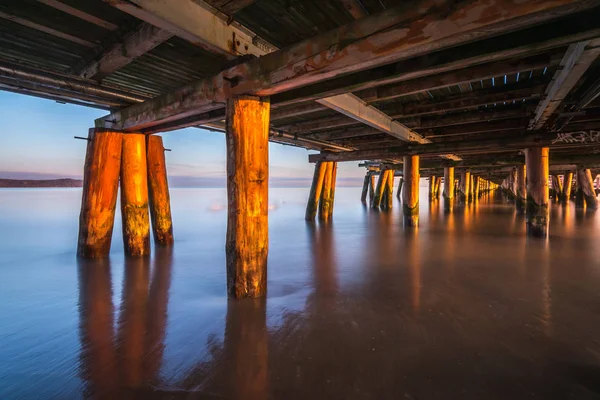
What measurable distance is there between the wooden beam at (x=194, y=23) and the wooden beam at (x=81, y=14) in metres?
0.86

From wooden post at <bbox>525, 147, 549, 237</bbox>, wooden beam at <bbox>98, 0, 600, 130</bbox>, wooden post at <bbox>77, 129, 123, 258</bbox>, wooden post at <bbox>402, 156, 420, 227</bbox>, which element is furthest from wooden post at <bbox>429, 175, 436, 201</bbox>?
wooden beam at <bbox>98, 0, 600, 130</bbox>

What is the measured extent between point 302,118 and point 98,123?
4110mm

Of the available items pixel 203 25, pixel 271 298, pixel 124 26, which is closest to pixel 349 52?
pixel 203 25

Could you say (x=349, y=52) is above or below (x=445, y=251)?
above

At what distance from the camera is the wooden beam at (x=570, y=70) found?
2637mm

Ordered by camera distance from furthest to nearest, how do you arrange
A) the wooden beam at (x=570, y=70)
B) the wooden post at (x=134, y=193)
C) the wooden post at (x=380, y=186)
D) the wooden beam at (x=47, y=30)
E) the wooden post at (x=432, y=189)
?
the wooden post at (x=432, y=189) < the wooden post at (x=380, y=186) < the wooden post at (x=134, y=193) < the wooden beam at (x=47, y=30) < the wooden beam at (x=570, y=70)

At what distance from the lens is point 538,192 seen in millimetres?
7441

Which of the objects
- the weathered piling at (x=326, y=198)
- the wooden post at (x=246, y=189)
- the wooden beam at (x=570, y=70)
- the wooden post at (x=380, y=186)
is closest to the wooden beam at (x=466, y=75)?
the wooden beam at (x=570, y=70)

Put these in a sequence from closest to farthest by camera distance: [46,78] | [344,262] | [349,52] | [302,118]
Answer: [349,52]
[46,78]
[344,262]
[302,118]

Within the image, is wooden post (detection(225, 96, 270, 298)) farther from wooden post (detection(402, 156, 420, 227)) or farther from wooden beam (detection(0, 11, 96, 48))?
wooden post (detection(402, 156, 420, 227))

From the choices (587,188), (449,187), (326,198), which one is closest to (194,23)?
(326,198)

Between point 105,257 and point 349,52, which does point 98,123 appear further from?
point 349,52

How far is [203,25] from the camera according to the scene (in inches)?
106

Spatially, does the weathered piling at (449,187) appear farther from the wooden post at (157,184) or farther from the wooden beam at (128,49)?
the wooden beam at (128,49)
